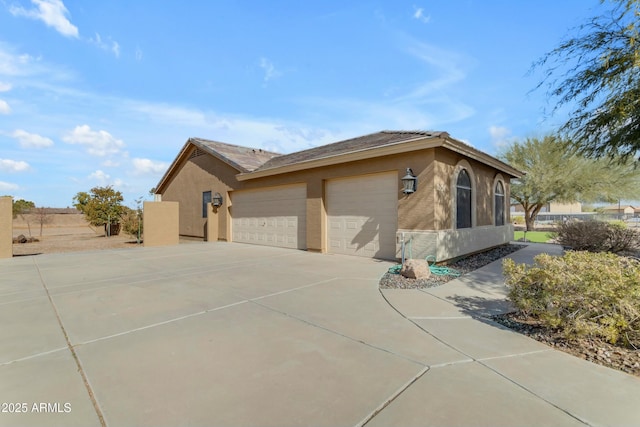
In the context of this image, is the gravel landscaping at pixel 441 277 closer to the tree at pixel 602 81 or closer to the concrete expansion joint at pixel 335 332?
the concrete expansion joint at pixel 335 332

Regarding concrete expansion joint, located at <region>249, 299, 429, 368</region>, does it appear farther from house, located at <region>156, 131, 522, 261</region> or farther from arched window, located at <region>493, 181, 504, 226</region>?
arched window, located at <region>493, 181, 504, 226</region>

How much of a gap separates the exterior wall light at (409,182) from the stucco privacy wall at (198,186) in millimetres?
9292

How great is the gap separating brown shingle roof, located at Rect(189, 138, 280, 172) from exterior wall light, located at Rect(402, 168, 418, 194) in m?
8.15

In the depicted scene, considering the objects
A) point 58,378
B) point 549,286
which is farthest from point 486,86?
point 58,378

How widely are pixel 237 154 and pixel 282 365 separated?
15.5 m

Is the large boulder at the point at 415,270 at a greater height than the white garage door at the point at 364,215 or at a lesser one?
lesser

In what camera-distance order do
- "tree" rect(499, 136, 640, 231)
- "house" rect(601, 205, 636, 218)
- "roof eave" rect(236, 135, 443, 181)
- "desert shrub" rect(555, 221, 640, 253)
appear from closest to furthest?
1. "roof eave" rect(236, 135, 443, 181)
2. "desert shrub" rect(555, 221, 640, 253)
3. "tree" rect(499, 136, 640, 231)
4. "house" rect(601, 205, 636, 218)

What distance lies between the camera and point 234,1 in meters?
8.63

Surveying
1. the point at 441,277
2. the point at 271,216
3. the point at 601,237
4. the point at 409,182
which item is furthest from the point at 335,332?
the point at 601,237

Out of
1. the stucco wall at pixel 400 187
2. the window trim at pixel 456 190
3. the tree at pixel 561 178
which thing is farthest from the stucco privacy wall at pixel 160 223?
the tree at pixel 561 178

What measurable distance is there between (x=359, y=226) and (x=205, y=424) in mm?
8507

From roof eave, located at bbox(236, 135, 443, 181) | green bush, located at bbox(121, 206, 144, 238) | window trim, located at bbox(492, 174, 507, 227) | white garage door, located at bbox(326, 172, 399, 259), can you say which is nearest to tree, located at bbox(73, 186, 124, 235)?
green bush, located at bbox(121, 206, 144, 238)

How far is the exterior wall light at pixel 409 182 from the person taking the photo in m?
8.49

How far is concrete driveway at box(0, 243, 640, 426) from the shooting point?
2.20 m
